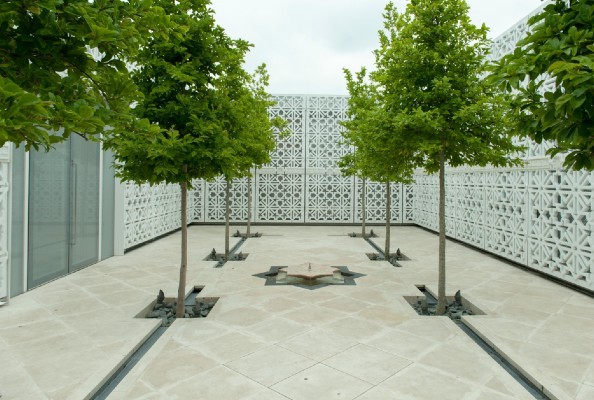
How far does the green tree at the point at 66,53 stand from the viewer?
2.12 metres

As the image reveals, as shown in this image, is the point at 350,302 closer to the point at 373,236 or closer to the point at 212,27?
the point at 212,27

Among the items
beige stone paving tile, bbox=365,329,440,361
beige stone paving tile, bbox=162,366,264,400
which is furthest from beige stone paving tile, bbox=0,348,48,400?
beige stone paving tile, bbox=365,329,440,361

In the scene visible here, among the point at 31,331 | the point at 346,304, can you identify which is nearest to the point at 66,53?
the point at 31,331

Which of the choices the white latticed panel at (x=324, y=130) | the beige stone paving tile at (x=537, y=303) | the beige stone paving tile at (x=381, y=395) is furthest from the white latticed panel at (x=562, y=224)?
the white latticed panel at (x=324, y=130)

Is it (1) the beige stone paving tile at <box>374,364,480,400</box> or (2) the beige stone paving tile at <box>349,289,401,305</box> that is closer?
(1) the beige stone paving tile at <box>374,364,480,400</box>

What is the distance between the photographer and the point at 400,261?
10102 millimetres

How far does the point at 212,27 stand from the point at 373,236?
417 inches

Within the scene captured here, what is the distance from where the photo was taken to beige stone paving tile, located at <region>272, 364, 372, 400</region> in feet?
11.8

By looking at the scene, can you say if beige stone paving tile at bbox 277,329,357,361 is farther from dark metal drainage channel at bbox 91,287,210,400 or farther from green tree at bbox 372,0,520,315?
green tree at bbox 372,0,520,315

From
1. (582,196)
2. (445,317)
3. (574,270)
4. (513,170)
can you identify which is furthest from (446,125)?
(513,170)

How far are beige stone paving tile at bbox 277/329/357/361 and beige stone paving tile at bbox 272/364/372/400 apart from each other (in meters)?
0.36

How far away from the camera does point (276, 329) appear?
525 centimetres

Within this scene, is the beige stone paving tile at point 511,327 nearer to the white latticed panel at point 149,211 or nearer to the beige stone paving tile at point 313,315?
the beige stone paving tile at point 313,315

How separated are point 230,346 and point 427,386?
2248 mm
